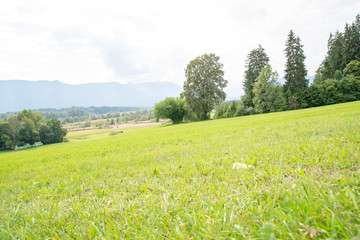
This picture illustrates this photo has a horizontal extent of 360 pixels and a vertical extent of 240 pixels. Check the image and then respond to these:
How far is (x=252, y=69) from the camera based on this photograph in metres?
47.5

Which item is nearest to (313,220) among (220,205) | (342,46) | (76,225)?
(220,205)

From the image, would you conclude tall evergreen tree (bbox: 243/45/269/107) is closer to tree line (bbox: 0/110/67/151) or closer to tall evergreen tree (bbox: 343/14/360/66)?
tall evergreen tree (bbox: 343/14/360/66)

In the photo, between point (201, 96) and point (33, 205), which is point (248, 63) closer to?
point (201, 96)

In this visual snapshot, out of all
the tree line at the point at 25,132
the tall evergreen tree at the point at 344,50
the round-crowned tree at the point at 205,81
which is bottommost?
the tree line at the point at 25,132

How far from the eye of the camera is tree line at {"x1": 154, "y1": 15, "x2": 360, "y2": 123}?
39.7 m

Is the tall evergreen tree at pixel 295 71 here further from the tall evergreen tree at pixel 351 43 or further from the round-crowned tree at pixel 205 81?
the tall evergreen tree at pixel 351 43

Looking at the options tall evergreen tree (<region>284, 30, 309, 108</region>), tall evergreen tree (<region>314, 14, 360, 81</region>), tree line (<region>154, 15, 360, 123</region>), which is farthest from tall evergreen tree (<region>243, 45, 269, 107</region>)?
tall evergreen tree (<region>314, 14, 360, 81</region>)

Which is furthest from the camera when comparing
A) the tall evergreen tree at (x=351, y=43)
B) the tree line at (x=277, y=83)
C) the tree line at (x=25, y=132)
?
the tree line at (x=25, y=132)

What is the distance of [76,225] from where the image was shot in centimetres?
159

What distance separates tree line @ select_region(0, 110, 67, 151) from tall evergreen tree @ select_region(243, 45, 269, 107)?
245 ft

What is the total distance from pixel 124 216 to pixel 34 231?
87 centimetres

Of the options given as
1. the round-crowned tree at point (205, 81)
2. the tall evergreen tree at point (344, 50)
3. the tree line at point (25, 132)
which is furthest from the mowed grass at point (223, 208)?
the tree line at point (25, 132)

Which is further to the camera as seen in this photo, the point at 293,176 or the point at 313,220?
the point at 293,176

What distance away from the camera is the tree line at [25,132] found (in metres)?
53.2
